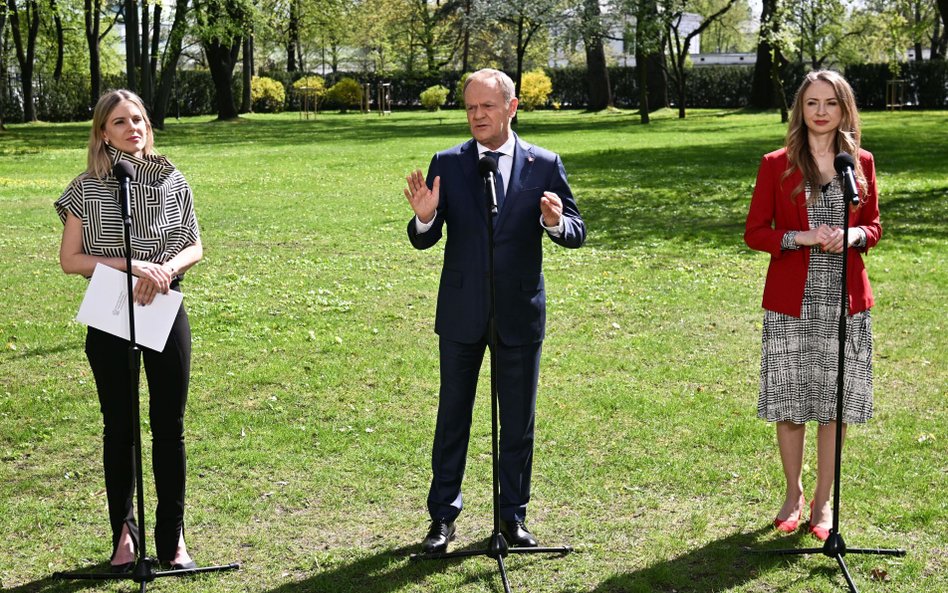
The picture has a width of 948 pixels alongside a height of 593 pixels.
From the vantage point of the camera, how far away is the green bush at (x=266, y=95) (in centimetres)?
6362

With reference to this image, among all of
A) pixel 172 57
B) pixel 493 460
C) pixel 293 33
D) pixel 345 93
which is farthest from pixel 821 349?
pixel 293 33

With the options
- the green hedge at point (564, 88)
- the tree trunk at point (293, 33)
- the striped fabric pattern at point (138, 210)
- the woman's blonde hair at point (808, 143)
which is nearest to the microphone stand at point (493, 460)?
the striped fabric pattern at point (138, 210)

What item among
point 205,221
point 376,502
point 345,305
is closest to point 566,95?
point 205,221

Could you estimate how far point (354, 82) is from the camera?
64.8 meters

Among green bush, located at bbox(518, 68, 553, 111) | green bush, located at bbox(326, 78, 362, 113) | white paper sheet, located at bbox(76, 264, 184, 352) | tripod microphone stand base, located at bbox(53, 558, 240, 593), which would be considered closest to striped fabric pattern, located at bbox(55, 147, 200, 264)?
white paper sheet, located at bbox(76, 264, 184, 352)

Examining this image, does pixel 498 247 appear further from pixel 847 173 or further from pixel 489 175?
pixel 847 173

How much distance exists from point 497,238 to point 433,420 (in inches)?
113

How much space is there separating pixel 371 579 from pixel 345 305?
6.55 m

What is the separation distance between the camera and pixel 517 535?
17.9 feet

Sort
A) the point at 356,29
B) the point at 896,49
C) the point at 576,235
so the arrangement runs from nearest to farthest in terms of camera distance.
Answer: the point at 576,235
the point at 896,49
the point at 356,29

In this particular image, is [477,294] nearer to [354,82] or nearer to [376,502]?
[376,502]

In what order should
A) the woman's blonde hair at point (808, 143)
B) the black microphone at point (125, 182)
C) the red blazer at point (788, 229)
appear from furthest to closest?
the red blazer at point (788, 229) → the woman's blonde hair at point (808, 143) → the black microphone at point (125, 182)

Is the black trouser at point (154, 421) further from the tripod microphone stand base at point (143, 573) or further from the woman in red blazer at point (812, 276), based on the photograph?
the woman in red blazer at point (812, 276)

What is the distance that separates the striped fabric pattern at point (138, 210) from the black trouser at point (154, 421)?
1.12 feet
